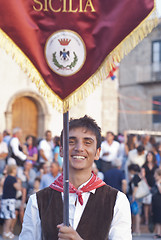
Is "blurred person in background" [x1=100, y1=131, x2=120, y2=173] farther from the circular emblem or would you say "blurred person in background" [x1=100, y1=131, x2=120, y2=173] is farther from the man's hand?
the man's hand

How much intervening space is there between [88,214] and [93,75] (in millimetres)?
882

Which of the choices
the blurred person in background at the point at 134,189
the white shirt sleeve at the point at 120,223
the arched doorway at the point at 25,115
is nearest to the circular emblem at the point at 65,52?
the white shirt sleeve at the point at 120,223

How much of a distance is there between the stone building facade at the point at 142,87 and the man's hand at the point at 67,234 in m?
26.2

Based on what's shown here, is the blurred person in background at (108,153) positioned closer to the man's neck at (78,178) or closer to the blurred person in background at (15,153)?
the blurred person in background at (15,153)

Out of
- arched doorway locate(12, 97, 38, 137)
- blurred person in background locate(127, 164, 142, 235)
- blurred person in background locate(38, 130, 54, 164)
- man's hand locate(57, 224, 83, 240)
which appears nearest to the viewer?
man's hand locate(57, 224, 83, 240)

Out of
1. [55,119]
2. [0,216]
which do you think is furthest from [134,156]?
[55,119]

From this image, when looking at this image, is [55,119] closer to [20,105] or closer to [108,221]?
[20,105]

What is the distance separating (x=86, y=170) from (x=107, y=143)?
8.47m

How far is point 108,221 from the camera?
302 centimetres

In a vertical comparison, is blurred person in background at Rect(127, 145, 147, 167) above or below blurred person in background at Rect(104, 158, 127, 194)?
above

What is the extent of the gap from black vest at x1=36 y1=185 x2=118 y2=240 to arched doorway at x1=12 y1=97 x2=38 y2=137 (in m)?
14.8

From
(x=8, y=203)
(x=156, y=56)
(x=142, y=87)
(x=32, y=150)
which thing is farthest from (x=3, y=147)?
(x=142, y=87)

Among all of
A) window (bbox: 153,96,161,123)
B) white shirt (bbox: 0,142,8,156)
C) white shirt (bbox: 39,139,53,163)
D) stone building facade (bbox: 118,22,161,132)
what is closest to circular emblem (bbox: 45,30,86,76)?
white shirt (bbox: 0,142,8,156)

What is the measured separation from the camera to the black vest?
301 centimetres
